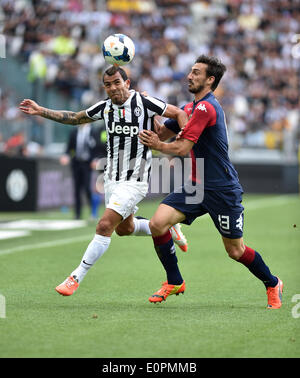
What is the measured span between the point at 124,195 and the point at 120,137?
0.60 meters

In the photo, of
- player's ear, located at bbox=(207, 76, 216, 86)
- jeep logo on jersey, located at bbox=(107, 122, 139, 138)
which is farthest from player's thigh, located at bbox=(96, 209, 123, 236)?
player's ear, located at bbox=(207, 76, 216, 86)

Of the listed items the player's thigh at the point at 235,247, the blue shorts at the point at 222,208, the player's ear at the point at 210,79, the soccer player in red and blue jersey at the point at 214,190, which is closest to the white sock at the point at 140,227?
the soccer player in red and blue jersey at the point at 214,190

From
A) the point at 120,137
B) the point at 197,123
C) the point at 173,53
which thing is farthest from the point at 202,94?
the point at 173,53

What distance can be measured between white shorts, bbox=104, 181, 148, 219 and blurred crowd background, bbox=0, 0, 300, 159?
14.5m

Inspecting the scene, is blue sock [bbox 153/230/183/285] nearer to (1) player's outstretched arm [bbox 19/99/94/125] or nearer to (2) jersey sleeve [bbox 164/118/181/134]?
(2) jersey sleeve [bbox 164/118/181/134]

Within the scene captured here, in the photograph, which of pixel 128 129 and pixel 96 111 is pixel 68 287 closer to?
pixel 128 129

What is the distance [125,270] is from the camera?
10211mm

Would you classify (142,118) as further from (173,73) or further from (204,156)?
(173,73)

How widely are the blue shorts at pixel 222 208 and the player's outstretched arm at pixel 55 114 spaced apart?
4.44 ft

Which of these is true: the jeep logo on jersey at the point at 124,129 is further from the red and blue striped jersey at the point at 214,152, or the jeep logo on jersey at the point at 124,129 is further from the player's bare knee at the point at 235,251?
the player's bare knee at the point at 235,251

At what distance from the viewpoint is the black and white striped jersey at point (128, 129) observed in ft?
26.1

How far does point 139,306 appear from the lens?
7551 mm

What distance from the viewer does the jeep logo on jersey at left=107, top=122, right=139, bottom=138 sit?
7961 millimetres

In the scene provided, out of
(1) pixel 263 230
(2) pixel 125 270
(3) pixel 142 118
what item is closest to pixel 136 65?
(1) pixel 263 230
